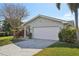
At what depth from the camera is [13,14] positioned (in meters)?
13.2

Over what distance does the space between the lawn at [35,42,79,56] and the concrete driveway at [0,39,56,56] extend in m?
0.58

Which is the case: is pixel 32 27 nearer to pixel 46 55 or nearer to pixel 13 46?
pixel 13 46

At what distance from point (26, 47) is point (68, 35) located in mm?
3287

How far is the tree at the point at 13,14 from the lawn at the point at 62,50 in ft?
9.87

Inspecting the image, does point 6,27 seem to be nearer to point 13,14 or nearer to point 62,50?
point 13,14

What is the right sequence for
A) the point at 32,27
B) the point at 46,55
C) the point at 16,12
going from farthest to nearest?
1. the point at 32,27
2. the point at 16,12
3. the point at 46,55

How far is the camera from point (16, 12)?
13.4m

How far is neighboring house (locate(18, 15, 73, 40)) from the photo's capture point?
12766 millimetres

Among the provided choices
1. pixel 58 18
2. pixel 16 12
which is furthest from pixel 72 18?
pixel 16 12

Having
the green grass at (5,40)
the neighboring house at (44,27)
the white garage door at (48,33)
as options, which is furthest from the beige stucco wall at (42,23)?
the green grass at (5,40)

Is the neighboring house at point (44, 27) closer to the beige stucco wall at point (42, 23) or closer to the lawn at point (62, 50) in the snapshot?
the beige stucco wall at point (42, 23)

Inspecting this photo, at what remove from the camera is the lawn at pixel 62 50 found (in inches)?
382

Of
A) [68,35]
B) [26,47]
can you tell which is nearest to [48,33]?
[68,35]

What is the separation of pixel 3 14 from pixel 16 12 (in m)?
0.93
